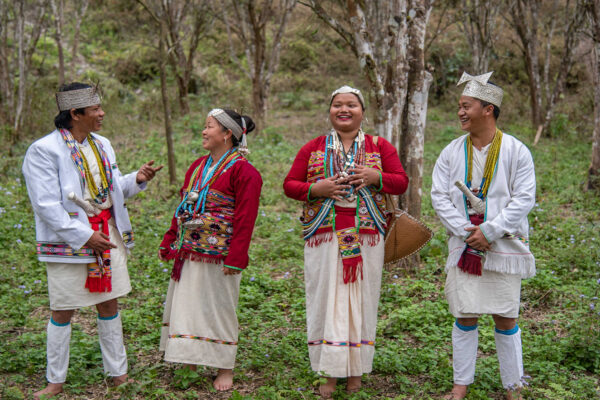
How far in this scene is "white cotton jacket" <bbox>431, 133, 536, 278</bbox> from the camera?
354cm

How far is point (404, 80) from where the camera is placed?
18.7ft

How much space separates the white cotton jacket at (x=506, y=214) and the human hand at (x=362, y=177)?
47cm

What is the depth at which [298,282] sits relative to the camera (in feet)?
19.5

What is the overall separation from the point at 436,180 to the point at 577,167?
24.4 feet

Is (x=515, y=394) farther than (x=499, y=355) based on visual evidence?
No

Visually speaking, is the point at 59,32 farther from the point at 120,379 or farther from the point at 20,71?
the point at 120,379

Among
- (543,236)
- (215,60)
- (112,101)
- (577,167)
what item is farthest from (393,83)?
(215,60)

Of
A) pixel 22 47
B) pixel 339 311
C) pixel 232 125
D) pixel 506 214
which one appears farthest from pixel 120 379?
pixel 22 47

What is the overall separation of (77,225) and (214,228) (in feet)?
2.86

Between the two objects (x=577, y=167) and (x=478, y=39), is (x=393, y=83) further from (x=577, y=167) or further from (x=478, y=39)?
(x=478, y=39)

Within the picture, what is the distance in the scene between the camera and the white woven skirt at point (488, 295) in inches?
143

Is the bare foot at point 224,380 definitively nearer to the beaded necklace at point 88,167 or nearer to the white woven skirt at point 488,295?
the beaded necklace at point 88,167

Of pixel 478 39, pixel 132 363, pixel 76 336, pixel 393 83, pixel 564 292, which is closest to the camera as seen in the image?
pixel 132 363

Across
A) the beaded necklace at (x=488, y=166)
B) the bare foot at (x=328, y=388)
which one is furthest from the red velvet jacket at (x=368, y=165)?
the bare foot at (x=328, y=388)
